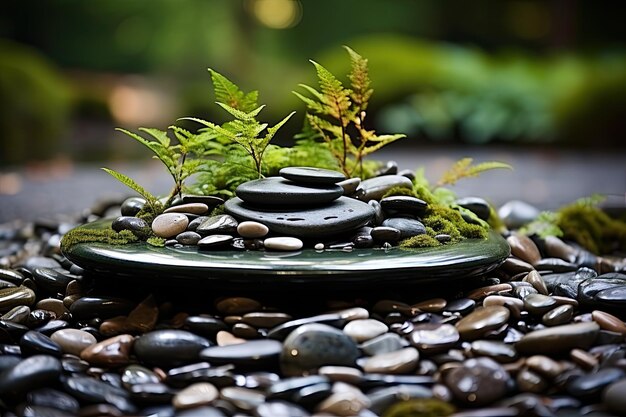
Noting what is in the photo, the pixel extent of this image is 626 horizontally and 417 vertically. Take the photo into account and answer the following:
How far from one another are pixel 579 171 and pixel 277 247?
6.06m

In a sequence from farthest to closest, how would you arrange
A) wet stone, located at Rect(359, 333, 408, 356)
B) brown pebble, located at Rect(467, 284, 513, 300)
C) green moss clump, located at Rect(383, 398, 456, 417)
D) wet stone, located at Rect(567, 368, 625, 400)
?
brown pebble, located at Rect(467, 284, 513, 300), wet stone, located at Rect(359, 333, 408, 356), wet stone, located at Rect(567, 368, 625, 400), green moss clump, located at Rect(383, 398, 456, 417)

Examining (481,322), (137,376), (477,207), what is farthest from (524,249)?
(137,376)

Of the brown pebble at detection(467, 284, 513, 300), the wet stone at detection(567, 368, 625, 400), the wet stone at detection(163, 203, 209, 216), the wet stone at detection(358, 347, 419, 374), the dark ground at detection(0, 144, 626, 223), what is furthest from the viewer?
the dark ground at detection(0, 144, 626, 223)

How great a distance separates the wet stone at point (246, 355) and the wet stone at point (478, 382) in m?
0.56

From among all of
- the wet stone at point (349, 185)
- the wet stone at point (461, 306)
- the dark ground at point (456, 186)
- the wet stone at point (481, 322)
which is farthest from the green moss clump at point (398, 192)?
the dark ground at point (456, 186)

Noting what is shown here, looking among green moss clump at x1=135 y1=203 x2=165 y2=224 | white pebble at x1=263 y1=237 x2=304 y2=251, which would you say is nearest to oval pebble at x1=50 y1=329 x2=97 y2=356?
green moss clump at x1=135 y1=203 x2=165 y2=224

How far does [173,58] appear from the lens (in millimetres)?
12875

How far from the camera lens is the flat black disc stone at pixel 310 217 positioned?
2.55 metres

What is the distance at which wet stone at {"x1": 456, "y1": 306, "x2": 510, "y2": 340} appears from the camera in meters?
2.26

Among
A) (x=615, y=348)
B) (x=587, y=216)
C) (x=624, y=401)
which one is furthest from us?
(x=587, y=216)

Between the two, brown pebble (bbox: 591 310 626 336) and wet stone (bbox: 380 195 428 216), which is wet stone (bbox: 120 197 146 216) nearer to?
wet stone (bbox: 380 195 428 216)

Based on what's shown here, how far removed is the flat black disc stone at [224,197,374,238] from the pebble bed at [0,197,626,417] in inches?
10.8

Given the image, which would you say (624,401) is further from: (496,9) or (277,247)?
(496,9)

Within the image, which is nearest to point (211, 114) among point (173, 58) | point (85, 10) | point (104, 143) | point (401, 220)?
point (104, 143)
